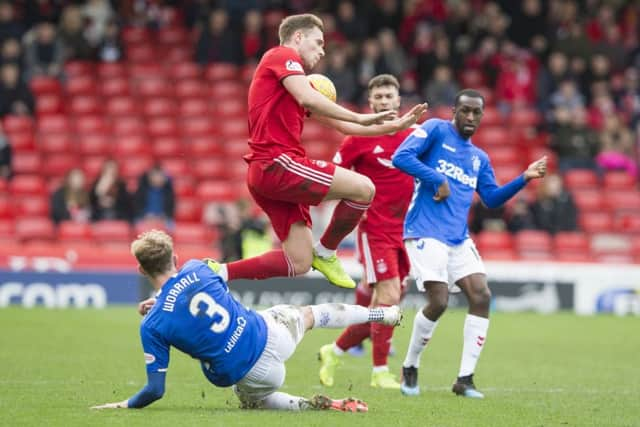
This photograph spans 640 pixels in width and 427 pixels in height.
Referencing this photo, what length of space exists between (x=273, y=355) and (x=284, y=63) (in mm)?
2117

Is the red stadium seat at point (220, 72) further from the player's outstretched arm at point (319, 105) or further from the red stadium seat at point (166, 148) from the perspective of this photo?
the player's outstretched arm at point (319, 105)

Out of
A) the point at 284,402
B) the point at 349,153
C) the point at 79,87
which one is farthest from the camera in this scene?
the point at 79,87

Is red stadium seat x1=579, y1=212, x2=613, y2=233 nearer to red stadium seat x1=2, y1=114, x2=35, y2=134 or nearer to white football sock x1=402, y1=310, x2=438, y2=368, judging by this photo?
red stadium seat x1=2, y1=114, x2=35, y2=134

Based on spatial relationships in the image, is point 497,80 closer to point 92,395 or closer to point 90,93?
point 90,93

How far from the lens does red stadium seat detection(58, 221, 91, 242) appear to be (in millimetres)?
19953

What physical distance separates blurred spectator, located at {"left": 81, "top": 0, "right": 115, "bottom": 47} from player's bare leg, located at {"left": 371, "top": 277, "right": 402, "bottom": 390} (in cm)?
1469

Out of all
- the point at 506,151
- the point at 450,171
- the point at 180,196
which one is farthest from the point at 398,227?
the point at 506,151

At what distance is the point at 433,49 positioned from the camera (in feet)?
79.4

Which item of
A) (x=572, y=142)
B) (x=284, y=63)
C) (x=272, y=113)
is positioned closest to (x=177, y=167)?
(x=572, y=142)

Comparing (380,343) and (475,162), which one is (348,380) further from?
(475,162)

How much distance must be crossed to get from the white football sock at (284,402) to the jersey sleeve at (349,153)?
3360 mm

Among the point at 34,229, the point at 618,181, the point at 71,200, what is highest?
the point at 618,181

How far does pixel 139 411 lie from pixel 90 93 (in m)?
16.3

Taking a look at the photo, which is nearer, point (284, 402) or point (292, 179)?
point (284, 402)
